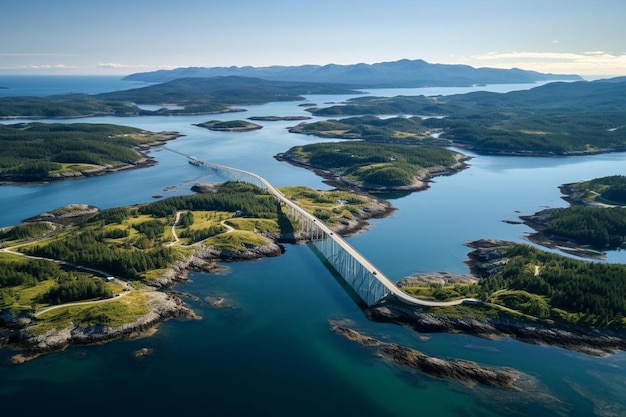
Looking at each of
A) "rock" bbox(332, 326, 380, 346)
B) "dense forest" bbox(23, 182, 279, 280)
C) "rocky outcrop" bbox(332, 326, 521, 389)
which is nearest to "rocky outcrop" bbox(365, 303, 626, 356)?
"rock" bbox(332, 326, 380, 346)

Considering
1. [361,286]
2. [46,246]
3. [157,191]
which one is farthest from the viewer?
[157,191]

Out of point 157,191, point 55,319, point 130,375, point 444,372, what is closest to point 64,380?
point 130,375

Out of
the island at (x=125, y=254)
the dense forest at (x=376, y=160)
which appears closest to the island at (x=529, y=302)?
the island at (x=125, y=254)

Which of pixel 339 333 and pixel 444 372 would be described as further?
pixel 339 333

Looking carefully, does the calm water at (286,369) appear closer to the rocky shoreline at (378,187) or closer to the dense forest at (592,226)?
the dense forest at (592,226)

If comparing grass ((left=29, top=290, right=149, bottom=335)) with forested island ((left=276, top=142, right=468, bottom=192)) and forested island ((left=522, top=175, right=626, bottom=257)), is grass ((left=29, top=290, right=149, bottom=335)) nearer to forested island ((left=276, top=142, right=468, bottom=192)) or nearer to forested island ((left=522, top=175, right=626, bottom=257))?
forested island ((left=522, top=175, right=626, bottom=257))

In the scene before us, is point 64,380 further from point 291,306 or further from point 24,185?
point 24,185

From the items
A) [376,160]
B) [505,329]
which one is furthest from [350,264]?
[376,160]
